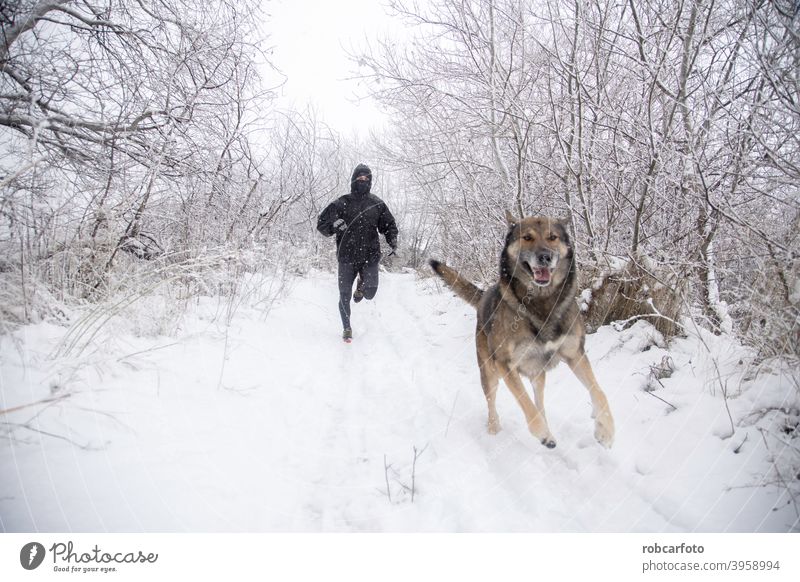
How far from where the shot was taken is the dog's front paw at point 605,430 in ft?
6.73

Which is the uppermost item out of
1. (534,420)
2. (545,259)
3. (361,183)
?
(361,183)

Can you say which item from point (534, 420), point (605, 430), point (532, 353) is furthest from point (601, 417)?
point (532, 353)

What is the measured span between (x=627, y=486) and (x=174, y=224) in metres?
5.39

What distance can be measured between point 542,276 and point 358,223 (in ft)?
10.6

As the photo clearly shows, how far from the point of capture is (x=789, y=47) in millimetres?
1924

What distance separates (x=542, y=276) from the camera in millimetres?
2354

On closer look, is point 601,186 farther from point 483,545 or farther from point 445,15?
point 483,545

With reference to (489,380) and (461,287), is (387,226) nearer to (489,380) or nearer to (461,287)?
(461,287)

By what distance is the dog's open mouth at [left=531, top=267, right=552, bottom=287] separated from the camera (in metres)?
2.35

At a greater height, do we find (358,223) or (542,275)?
(358,223)

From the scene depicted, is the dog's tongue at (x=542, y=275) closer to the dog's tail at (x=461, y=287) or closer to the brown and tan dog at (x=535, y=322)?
the brown and tan dog at (x=535, y=322)

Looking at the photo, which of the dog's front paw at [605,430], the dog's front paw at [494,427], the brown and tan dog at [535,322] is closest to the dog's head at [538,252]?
the brown and tan dog at [535,322]

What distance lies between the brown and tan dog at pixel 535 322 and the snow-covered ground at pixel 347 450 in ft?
0.95

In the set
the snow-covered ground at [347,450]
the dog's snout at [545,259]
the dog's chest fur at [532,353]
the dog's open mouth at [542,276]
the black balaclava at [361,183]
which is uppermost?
the black balaclava at [361,183]
